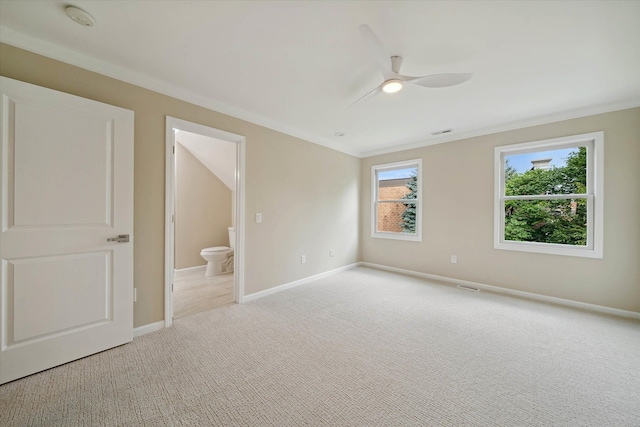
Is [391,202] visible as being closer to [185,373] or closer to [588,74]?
[588,74]

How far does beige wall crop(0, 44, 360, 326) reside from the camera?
2078 millimetres

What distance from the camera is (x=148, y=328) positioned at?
2.35 meters

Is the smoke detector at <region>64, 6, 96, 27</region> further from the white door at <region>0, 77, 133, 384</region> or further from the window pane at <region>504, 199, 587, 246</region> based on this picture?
the window pane at <region>504, 199, 587, 246</region>

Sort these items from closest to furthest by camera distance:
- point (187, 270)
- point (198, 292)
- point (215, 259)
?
point (198, 292), point (215, 259), point (187, 270)

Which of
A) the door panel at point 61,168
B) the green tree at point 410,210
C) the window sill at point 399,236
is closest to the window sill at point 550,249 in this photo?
the window sill at point 399,236

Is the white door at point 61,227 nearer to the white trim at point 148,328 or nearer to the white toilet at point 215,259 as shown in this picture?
the white trim at point 148,328

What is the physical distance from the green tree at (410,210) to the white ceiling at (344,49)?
68.2 inches

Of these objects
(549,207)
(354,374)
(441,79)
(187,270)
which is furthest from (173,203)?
(549,207)

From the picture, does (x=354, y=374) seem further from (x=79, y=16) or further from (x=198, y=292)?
(x=79, y=16)

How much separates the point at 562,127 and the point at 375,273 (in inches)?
136

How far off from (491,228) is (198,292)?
4.57 metres

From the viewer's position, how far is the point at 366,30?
1478mm

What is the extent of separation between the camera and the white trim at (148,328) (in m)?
2.28

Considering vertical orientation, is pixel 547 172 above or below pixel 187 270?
above
